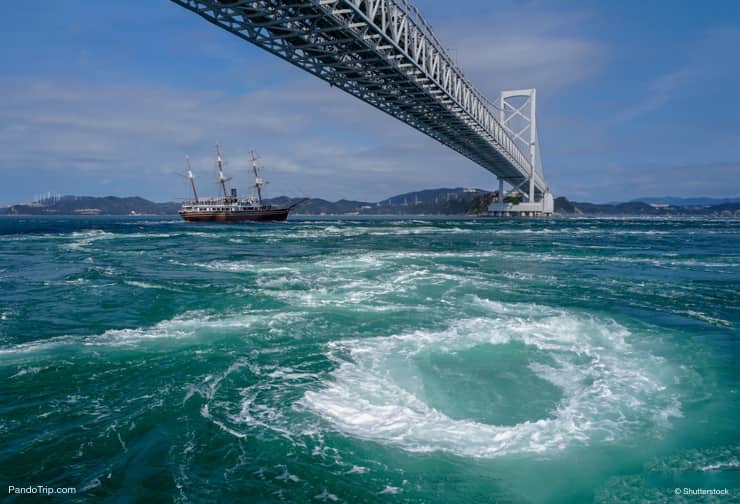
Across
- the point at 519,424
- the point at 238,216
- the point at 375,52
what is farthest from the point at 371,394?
Result: the point at 238,216

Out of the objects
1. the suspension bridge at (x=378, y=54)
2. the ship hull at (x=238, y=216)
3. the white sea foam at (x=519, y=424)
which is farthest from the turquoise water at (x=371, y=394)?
the ship hull at (x=238, y=216)

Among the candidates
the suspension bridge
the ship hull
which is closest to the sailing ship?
the ship hull

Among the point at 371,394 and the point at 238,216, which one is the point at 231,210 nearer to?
the point at 238,216

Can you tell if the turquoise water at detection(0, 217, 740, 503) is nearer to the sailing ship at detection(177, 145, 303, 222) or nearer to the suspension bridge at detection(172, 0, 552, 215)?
the suspension bridge at detection(172, 0, 552, 215)

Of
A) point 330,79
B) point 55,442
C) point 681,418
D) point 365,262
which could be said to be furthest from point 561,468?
point 330,79

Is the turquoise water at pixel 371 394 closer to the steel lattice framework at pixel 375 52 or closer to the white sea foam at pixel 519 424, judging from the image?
the white sea foam at pixel 519 424
